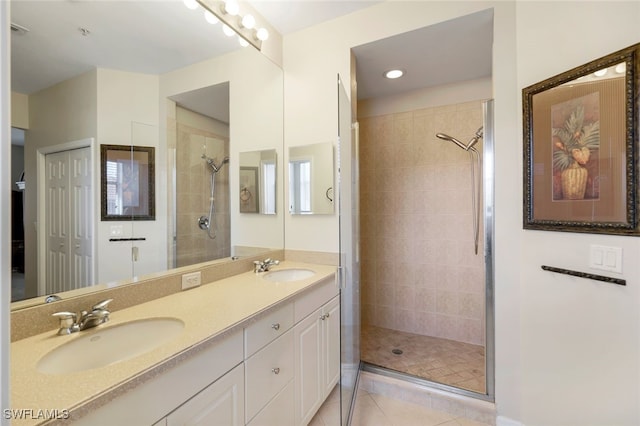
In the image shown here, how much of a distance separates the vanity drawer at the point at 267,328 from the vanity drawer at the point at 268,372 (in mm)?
28

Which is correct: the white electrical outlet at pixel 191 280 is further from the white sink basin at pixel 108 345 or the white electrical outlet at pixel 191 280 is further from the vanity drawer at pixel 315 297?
the vanity drawer at pixel 315 297

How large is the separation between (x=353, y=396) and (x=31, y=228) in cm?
194

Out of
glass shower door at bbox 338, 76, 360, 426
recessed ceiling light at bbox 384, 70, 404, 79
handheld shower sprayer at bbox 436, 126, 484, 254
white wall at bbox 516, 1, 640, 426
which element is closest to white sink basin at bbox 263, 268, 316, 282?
glass shower door at bbox 338, 76, 360, 426

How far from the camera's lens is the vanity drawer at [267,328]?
114 cm

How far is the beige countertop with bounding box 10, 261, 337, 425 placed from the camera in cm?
64

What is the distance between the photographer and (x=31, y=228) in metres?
0.98

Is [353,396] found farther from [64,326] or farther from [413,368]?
[64,326]

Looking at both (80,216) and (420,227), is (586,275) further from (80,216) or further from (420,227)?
(80,216)

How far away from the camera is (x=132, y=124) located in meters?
1.28

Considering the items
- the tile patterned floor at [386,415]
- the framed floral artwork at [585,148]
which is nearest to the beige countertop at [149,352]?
the tile patterned floor at [386,415]

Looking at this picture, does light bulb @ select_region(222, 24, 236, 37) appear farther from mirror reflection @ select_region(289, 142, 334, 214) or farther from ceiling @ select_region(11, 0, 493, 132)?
mirror reflection @ select_region(289, 142, 334, 214)

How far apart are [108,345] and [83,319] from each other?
0.13 meters

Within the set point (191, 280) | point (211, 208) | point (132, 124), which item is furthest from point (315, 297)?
point (132, 124)

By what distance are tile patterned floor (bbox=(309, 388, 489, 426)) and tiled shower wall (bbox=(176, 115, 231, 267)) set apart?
3.99 feet
